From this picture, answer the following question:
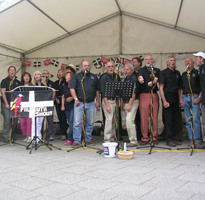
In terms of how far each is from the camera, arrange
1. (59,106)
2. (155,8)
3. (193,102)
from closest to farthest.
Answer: (193,102), (155,8), (59,106)

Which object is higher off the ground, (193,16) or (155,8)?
(155,8)

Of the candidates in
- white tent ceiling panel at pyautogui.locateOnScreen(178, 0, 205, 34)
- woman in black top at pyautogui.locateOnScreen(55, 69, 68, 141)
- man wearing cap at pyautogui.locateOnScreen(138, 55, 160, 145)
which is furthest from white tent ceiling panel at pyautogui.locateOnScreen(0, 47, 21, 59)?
white tent ceiling panel at pyautogui.locateOnScreen(178, 0, 205, 34)

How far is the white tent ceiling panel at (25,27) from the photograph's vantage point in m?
5.96

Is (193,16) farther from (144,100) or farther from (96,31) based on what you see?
(96,31)

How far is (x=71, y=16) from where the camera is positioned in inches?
272

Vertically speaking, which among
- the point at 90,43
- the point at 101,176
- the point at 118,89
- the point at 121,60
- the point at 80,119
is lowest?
the point at 101,176

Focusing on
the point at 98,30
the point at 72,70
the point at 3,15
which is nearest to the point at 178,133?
the point at 72,70

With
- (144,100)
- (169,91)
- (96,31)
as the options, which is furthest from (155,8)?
(144,100)

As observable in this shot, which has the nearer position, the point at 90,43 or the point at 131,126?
the point at 131,126

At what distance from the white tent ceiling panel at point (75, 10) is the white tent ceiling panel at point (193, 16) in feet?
6.33

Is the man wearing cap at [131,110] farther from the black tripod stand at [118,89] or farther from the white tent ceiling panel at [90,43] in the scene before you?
the white tent ceiling panel at [90,43]

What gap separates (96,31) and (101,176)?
5613 mm

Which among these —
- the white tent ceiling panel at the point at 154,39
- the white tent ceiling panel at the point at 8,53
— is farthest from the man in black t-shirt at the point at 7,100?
the white tent ceiling panel at the point at 154,39

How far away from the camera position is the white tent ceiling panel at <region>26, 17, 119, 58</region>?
7.51 m
